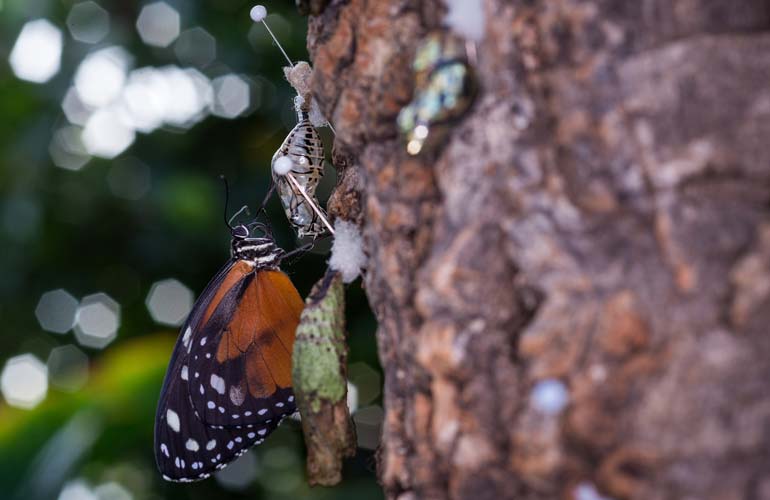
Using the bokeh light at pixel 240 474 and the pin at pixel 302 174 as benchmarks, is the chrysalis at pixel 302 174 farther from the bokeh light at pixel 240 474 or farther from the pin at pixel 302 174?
the bokeh light at pixel 240 474

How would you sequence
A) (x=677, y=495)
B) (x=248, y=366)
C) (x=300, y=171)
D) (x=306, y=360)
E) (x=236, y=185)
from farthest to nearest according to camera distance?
(x=236, y=185)
(x=248, y=366)
(x=300, y=171)
(x=306, y=360)
(x=677, y=495)

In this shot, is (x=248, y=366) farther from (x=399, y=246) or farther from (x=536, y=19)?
(x=536, y=19)

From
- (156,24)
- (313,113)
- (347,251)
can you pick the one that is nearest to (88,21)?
(156,24)

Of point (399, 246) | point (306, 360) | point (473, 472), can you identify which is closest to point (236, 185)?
point (306, 360)

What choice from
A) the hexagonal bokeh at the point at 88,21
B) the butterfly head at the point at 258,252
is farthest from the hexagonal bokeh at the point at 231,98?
the butterfly head at the point at 258,252

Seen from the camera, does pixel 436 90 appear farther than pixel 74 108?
No

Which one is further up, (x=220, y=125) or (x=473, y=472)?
(x=220, y=125)

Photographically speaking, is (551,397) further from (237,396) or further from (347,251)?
(237,396)

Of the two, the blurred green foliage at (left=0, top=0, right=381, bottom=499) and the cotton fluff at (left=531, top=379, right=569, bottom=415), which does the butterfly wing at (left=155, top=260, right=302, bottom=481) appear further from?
the cotton fluff at (left=531, top=379, right=569, bottom=415)
